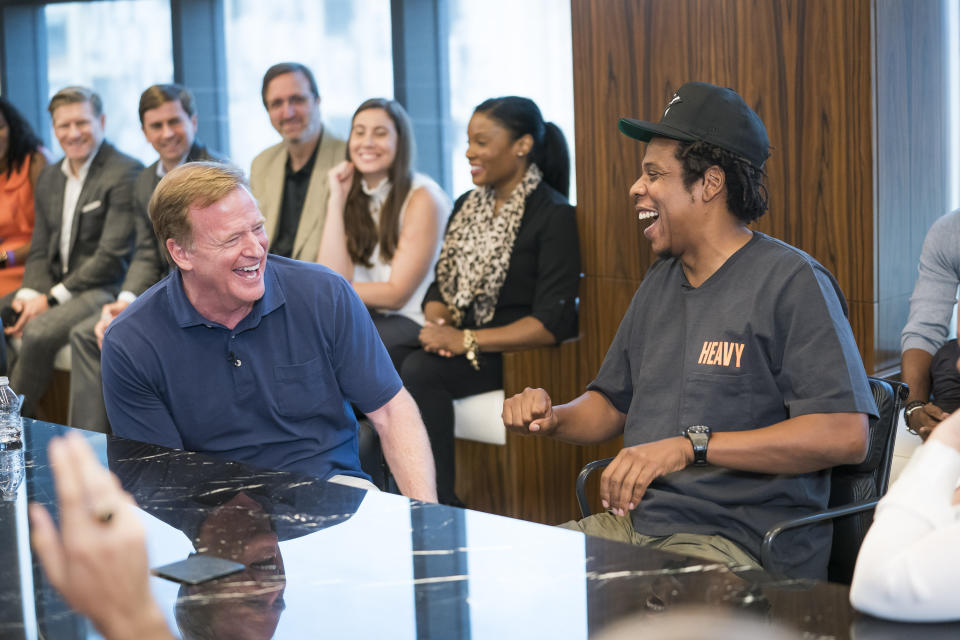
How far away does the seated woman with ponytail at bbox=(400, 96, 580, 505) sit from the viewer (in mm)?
3738

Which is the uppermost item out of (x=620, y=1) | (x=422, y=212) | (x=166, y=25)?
(x=166, y=25)

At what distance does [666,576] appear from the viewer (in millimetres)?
1429

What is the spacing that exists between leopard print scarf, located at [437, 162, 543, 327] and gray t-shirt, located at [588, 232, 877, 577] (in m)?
1.53

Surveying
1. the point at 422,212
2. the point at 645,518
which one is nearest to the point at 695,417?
the point at 645,518

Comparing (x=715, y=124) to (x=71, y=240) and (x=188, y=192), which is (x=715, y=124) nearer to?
(x=188, y=192)

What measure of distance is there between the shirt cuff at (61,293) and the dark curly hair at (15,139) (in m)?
1.00

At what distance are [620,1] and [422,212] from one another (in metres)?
1.09

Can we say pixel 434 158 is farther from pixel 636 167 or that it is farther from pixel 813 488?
pixel 813 488

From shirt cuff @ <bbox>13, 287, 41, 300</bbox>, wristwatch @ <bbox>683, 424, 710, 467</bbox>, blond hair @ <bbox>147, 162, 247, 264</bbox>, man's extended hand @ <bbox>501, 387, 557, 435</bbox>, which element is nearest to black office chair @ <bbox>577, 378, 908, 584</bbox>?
man's extended hand @ <bbox>501, 387, 557, 435</bbox>

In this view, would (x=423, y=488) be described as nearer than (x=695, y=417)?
No

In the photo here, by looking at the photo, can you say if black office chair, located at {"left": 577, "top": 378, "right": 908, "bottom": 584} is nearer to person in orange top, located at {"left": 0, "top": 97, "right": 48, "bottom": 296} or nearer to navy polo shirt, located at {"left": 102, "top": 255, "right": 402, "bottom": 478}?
navy polo shirt, located at {"left": 102, "top": 255, "right": 402, "bottom": 478}

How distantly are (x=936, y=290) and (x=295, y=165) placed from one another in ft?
9.14


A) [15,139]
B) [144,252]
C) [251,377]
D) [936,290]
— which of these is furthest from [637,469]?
[15,139]

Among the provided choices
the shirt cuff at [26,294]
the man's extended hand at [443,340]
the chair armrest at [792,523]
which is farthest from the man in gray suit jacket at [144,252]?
the chair armrest at [792,523]
